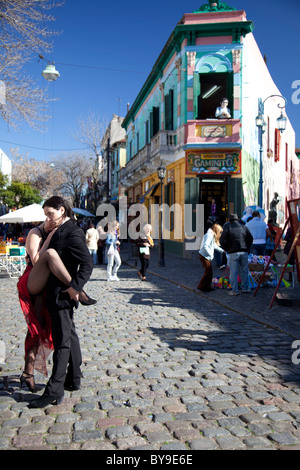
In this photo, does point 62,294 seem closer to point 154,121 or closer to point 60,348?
point 60,348

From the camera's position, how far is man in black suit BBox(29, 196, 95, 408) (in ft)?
11.6

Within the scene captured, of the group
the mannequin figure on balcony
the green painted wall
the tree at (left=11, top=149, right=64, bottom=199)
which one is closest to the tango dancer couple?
the mannequin figure on balcony

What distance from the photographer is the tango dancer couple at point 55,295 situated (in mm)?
3574

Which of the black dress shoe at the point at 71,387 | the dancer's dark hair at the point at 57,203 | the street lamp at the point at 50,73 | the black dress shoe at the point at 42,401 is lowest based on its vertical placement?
the black dress shoe at the point at 71,387

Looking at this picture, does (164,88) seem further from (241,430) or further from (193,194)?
(241,430)

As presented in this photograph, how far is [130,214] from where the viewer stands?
94.6ft

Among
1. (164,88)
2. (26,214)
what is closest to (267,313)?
(26,214)

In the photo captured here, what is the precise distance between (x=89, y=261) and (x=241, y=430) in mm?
1767

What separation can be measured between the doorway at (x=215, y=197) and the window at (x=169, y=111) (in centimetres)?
354

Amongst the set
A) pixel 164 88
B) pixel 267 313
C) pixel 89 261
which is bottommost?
pixel 267 313

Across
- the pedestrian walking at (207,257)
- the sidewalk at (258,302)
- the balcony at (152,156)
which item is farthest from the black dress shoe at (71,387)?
the balcony at (152,156)

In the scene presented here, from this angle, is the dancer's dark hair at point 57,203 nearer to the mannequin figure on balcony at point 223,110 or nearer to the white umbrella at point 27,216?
the white umbrella at point 27,216

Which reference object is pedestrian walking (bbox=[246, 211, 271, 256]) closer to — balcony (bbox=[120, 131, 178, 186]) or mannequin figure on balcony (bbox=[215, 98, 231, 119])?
mannequin figure on balcony (bbox=[215, 98, 231, 119])

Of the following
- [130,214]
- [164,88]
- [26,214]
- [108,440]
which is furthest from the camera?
[130,214]
